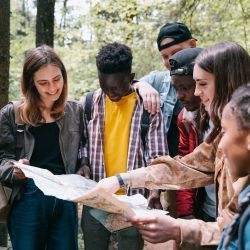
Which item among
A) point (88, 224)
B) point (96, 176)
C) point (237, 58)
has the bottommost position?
point (88, 224)

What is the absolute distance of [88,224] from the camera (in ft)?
9.09

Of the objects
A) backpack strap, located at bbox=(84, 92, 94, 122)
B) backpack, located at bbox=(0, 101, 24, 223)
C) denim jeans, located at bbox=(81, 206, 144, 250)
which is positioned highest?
backpack strap, located at bbox=(84, 92, 94, 122)

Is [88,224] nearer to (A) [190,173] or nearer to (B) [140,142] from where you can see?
(B) [140,142]

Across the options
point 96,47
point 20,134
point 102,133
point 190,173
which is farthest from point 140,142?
point 96,47

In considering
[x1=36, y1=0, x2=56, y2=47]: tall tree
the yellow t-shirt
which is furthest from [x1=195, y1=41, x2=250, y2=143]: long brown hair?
[x1=36, y1=0, x2=56, y2=47]: tall tree

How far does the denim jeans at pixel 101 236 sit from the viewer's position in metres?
2.73

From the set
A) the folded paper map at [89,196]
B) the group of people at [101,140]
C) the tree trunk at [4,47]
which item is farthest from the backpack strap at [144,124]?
the tree trunk at [4,47]

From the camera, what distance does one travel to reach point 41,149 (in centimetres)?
270

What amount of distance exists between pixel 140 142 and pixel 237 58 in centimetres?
98

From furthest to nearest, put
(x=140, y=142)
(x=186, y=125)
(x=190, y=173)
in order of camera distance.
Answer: (x=140, y=142) → (x=186, y=125) → (x=190, y=173)

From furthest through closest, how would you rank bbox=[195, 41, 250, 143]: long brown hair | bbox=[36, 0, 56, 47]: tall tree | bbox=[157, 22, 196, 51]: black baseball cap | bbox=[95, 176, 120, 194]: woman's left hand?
1. bbox=[36, 0, 56, 47]: tall tree
2. bbox=[157, 22, 196, 51]: black baseball cap
3. bbox=[95, 176, 120, 194]: woman's left hand
4. bbox=[195, 41, 250, 143]: long brown hair

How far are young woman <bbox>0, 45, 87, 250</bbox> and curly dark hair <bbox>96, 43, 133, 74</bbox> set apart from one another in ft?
1.03

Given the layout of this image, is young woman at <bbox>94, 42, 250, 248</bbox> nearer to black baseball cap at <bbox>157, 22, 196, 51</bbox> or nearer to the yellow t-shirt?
the yellow t-shirt

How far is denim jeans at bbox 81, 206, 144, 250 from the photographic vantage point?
107 inches
